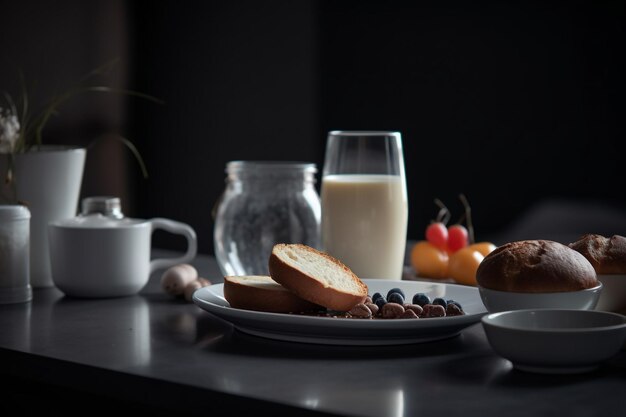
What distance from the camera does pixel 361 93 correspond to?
12.1 ft

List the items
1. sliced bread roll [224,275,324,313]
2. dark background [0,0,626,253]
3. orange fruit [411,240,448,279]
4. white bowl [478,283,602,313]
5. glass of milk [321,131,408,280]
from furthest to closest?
dark background [0,0,626,253]
orange fruit [411,240,448,279]
glass of milk [321,131,408,280]
sliced bread roll [224,275,324,313]
white bowl [478,283,602,313]

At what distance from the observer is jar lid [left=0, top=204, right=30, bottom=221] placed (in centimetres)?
132

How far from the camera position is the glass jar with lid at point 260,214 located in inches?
59.2

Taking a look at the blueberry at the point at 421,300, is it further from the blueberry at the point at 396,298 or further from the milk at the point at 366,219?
the milk at the point at 366,219

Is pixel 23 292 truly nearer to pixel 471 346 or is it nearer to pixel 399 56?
pixel 471 346

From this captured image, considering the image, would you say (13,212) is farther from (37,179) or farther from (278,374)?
(278,374)

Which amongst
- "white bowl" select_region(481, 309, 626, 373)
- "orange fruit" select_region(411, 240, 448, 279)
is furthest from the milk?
"white bowl" select_region(481, 309, 626, 373)

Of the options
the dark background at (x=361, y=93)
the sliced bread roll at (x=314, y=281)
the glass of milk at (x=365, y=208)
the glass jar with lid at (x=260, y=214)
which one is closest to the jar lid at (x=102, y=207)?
the glass jar with lid at (x=260, y=214)

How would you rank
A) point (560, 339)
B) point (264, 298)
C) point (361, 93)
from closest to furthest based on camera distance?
point (560, 339)
point (264, 298)
point (361, 93)

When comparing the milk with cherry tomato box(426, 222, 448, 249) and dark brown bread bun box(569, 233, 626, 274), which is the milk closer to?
A: cherry tomato box(426, 222, 448, 249)

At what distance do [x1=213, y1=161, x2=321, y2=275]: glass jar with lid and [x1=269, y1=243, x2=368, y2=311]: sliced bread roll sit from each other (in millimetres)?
406

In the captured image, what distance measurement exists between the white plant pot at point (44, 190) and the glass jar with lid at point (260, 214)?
25cm

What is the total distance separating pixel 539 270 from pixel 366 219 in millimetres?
545

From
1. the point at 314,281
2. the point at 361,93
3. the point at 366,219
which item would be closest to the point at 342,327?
the point at 314,281
